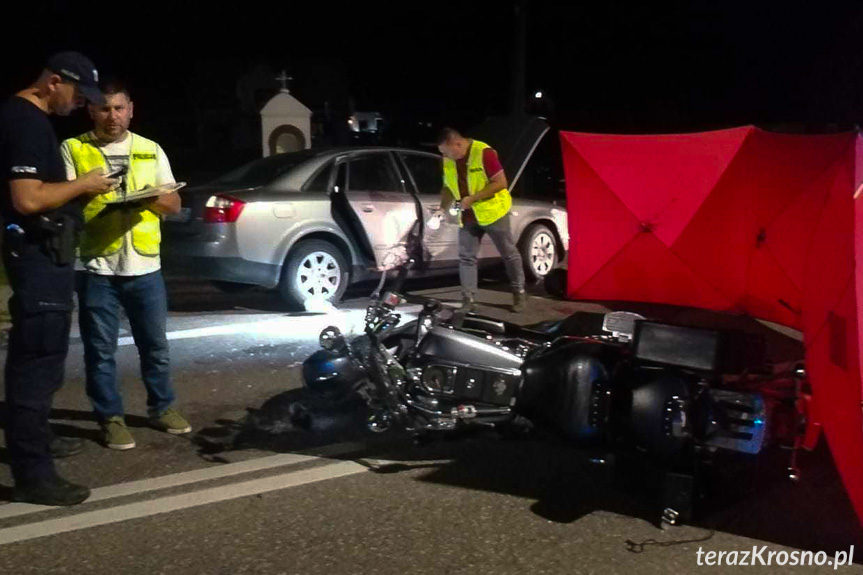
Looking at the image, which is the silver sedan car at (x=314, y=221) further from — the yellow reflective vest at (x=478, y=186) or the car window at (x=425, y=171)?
the yellow reflective vest at (x=478, y=186)

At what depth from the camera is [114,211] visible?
209 inches

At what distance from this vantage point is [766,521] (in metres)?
4.56

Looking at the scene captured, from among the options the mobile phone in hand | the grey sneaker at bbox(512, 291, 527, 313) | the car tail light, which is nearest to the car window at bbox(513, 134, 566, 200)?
the grey sneaker at bbox(512, 291, 527, 313)

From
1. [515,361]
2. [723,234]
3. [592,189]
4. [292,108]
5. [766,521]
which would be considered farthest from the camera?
[292,108]

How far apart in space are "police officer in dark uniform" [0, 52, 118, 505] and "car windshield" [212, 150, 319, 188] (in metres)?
4.55

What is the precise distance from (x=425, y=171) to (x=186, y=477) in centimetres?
543

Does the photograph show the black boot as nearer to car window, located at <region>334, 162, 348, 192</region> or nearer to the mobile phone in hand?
the mobile phone in hand

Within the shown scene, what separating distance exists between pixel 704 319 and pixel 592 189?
175 cm

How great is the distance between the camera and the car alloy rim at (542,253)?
10.8 meters

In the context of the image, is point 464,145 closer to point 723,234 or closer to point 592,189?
point 592,189

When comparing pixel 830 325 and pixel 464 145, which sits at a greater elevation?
pixel 464 145

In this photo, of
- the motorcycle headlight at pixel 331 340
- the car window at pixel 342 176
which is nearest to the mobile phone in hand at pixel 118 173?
the motorcycle headlight at pixel 331 340

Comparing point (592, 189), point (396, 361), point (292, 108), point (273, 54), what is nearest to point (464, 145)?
point (592, 189)

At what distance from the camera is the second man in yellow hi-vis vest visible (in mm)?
5262
